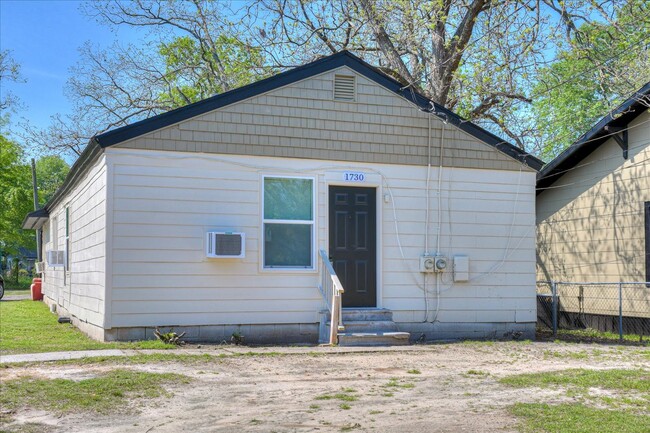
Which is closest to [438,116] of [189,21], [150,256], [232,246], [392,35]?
[232,246]

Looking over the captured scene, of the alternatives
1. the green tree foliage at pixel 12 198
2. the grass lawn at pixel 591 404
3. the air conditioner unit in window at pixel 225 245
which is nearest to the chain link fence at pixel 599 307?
the grass lawn at pixel 591 404

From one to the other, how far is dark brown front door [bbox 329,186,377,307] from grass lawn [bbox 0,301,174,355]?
3.18 metres

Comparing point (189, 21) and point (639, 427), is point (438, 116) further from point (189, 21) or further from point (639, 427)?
point (189, 21)

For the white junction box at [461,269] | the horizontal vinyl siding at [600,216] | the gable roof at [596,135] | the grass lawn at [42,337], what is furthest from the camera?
the horizontal vinyl siding at [600,216]

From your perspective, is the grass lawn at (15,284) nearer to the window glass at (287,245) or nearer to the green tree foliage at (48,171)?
the green tree foliage at (48,171)

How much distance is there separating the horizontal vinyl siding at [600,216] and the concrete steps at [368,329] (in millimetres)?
5443

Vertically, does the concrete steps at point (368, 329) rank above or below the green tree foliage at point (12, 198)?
below

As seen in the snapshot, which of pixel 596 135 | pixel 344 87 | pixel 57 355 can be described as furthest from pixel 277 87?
pixel 596 135

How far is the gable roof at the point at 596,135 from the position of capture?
1256cm

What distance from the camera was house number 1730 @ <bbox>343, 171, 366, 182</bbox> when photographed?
1162cm

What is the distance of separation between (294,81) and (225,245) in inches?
115

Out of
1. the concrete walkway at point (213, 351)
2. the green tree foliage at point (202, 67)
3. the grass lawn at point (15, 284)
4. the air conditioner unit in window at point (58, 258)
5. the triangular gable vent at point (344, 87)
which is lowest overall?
the grass lawn at point (15, 284)

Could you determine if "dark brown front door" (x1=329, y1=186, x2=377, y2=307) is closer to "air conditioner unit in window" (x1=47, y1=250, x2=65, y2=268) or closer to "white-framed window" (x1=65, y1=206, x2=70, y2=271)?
"white-framed window" (x1=65, y1=206, x2=70, y2=271)

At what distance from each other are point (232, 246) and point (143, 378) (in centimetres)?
355
